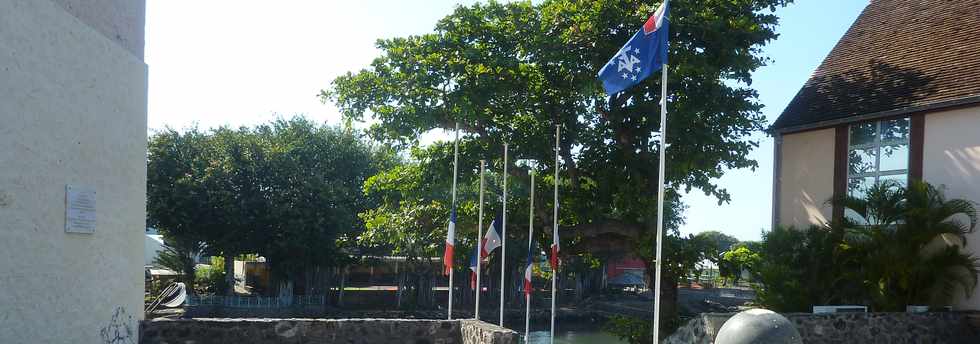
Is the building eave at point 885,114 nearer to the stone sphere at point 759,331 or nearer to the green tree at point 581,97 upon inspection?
the green tree at point 581,97

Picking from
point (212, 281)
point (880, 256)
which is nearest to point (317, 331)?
point (880, 256)

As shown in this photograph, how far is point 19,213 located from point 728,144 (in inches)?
550

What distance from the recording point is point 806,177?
17500 millimetres

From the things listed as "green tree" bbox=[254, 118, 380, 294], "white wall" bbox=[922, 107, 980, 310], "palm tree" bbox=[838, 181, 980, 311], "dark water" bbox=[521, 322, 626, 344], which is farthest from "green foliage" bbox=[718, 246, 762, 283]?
"green tree" bbox=[254, 118, 380, 294]

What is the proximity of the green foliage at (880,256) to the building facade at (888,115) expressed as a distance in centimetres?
38

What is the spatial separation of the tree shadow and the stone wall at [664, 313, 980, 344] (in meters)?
3.99

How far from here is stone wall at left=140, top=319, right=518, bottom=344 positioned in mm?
10430

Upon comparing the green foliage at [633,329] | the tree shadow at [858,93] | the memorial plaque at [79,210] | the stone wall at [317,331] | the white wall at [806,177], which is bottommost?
the green foliage at [633,329]

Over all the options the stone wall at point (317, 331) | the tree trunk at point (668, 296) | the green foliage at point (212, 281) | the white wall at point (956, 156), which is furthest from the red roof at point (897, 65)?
the green foliage at point (212, 281)

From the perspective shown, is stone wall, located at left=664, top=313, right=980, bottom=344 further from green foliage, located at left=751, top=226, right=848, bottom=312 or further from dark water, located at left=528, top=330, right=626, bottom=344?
dark water, located at left=528, top=330, right=626, bottom=344

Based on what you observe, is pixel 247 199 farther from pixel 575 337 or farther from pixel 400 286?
pixel 575 337

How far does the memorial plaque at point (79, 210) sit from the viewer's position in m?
8.40

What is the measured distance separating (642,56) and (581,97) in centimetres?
799

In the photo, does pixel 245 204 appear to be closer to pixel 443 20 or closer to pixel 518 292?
pixel 518 292
